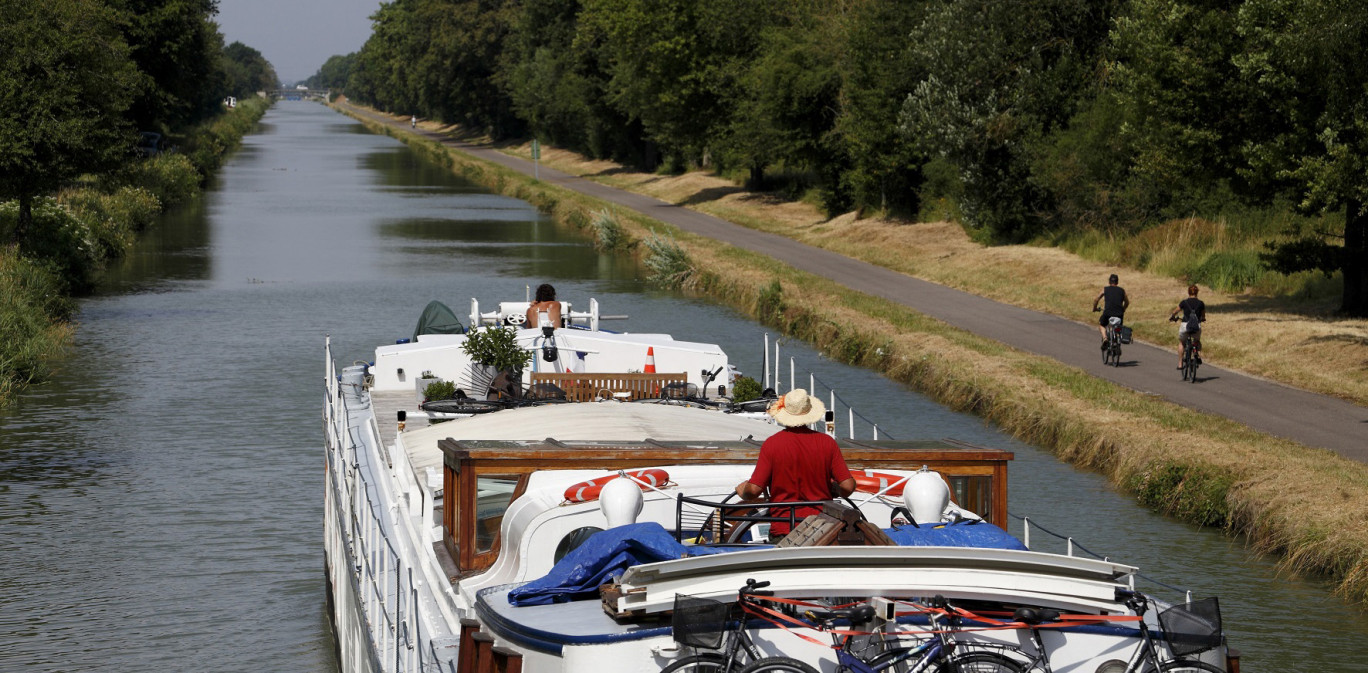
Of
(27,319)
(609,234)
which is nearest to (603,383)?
(27,319)

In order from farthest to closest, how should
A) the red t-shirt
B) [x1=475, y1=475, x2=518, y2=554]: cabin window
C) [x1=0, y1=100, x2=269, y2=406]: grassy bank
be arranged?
[x1=0, y1=100, x2=269, y2=406]: grassy bank < [x1=475, y1=475, x2=518, y2=554]: cabin window < the red t-shirt

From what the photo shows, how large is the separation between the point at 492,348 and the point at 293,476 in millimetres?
5420

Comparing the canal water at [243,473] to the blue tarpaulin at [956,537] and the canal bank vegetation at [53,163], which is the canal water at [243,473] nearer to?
the canal bank vegetation at [53,163]

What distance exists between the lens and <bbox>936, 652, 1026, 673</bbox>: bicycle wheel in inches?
305

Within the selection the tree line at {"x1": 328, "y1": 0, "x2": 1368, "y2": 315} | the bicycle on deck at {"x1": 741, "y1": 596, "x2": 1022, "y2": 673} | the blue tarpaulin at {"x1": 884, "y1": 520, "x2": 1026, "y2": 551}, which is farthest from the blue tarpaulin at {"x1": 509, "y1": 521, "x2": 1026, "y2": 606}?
the tree line at {"x1": 328, "y1": 0, "x2": 1368, "y2": 315}

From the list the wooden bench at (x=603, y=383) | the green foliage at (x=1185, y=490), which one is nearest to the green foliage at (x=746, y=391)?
the wooden bench at (x=603, y=383)

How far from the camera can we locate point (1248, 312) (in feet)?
107

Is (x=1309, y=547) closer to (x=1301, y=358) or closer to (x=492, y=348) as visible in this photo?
(x=492, y=348)

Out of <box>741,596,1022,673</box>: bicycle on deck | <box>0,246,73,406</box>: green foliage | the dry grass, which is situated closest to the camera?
<box>741,596,1022,673</box>: bicycle on deck

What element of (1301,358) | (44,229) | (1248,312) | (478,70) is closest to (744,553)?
(1301,358)

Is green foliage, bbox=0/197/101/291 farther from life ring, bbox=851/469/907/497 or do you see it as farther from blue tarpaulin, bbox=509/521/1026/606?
blue tarpaulin, bbox=509/521/1026/606

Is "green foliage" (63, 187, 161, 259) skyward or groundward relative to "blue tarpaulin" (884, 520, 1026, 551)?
groundward

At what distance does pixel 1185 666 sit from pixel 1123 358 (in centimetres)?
2114

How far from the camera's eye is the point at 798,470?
977 centimetres
